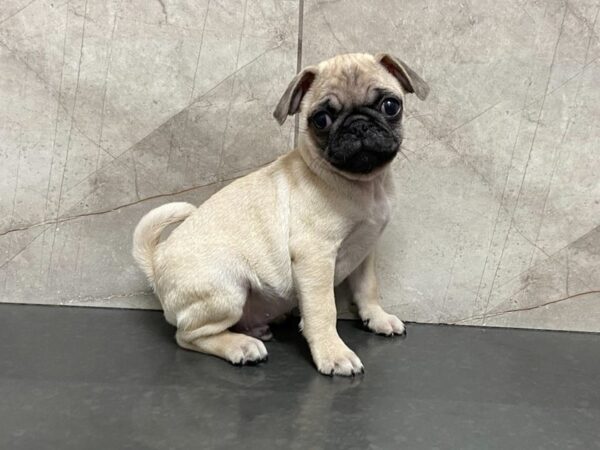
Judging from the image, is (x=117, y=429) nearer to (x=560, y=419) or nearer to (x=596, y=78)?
(x=560, y=419)

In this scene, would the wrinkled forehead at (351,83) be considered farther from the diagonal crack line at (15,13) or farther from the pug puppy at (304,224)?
the diagonal crack line at (15,13)

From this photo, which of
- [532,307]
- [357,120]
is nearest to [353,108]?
[357,120]

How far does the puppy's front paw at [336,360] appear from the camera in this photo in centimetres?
214

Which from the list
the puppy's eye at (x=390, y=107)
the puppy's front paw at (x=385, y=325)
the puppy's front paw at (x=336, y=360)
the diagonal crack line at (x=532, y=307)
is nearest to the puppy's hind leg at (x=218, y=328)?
the puppy's front paw at (x=336, y=360)

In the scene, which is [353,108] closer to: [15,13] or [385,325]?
[385,325]

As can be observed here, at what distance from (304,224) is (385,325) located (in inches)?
26.0

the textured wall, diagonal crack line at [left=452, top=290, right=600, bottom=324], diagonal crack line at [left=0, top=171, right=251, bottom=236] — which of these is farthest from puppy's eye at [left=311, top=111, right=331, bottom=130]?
diagonal crack line at [left=452, top=290, right=600, bottom=324]

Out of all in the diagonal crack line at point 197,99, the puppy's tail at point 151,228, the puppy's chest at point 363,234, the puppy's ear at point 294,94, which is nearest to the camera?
the puppy's ear at point 294,94

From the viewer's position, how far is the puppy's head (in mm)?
2066

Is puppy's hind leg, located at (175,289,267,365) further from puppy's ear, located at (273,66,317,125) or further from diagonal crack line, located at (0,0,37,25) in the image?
diagonal crack line, located at (0,0,37,25)

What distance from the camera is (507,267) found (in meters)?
2.67

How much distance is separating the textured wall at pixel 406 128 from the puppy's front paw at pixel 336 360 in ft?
2.06

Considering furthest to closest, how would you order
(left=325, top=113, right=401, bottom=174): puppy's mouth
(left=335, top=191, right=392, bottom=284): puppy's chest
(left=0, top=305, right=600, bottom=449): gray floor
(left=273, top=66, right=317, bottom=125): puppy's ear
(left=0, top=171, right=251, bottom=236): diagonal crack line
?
Answer: (left=0, top=171, right=251, bottom=236): diagonal crack line → (left=335, top=191, right=392, bottom=284): puppy's chest → (left=273, top=66, right=317, bottom=125): puppy's ear → (left=325, top=113, right=401, bottom=174): puppy's mouth → (left=0, top=305, right=600, bottom=449): gray floor

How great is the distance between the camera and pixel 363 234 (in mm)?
2340
